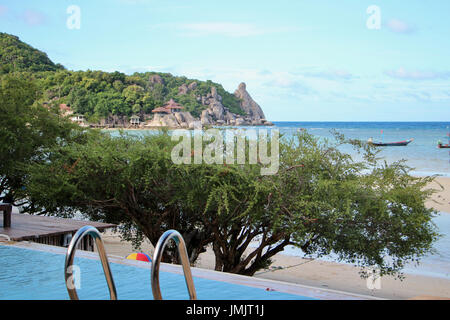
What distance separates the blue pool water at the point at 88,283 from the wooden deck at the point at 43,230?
0.66 m

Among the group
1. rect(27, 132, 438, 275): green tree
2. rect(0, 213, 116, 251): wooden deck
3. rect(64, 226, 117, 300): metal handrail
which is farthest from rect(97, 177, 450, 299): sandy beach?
rect(64, 226, 117, 300): metal handrail

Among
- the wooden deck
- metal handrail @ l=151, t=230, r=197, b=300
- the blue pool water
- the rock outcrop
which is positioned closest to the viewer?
metal handrail @ l=151, t=230, r=197, b=300

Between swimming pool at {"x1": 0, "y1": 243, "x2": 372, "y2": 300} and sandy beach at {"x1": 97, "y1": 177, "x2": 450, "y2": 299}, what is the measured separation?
5.10 metres

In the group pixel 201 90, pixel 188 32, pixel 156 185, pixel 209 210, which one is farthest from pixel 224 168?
pixel 201 90

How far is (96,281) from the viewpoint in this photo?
16.3 ft

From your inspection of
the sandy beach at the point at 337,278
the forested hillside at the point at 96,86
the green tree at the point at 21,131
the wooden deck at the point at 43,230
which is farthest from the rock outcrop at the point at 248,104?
the wooden deck at the point at 43,230

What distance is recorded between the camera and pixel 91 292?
187 inches

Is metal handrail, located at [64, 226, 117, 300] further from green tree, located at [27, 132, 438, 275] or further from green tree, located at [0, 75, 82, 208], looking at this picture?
green tree, located at [0, 75, 82, 208]

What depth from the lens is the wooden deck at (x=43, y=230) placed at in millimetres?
6438

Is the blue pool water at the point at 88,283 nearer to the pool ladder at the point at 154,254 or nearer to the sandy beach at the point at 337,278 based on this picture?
the pool ladder at the point at 154,254

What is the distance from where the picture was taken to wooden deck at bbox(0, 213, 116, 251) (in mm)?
6438

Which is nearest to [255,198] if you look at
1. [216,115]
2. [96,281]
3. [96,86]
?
[96,281]

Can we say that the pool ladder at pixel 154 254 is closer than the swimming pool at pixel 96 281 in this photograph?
Yes

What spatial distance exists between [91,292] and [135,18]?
32.6 metres
